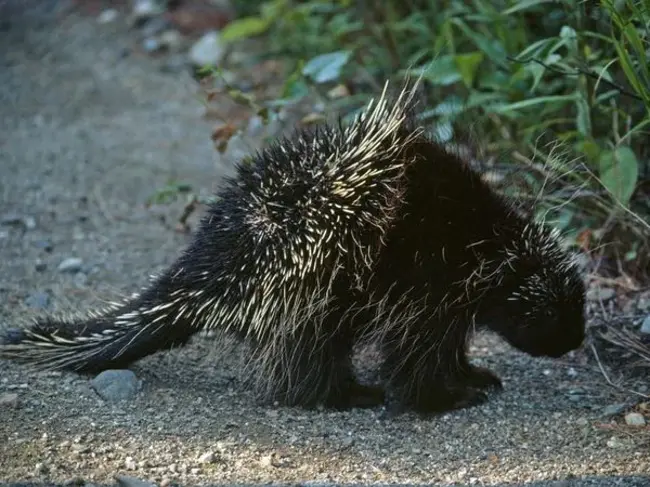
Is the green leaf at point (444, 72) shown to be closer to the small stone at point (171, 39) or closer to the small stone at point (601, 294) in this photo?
the small stone at point (601, 294)

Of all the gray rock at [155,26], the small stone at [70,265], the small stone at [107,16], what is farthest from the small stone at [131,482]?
the small stone at [107,16]

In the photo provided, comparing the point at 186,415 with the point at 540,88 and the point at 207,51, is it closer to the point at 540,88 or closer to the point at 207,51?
the point at 540,88

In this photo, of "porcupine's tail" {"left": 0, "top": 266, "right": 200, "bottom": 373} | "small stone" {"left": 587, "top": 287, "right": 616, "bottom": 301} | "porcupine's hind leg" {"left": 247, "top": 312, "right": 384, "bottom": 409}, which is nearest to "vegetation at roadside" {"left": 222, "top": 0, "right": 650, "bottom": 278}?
"small stone" {"left": 587, "top": 287, "right": 616, "bottom": 301}

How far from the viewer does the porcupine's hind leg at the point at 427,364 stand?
3.97 metres

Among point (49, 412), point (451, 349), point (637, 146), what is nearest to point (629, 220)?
point (637, 146)

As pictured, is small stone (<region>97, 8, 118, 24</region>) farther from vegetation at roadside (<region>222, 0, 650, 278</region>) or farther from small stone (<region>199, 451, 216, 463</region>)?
small stone (<region>199, 451, 216, 463</region>)

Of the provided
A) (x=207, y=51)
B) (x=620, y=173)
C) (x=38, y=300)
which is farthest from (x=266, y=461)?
(x=207, y=51)

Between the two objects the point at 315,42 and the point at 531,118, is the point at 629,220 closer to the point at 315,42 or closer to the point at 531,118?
the point at 531,118

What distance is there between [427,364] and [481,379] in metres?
0.37

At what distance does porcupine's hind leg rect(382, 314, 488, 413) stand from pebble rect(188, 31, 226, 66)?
5.11m

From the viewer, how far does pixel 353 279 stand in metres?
3.85

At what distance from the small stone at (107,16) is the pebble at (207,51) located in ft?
4.27

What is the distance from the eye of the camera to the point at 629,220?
191 inches

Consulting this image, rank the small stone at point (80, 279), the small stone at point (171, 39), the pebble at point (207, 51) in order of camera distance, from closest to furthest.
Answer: the small stone at point (80, 279)
the pebble at point (207, 51)
the small stone at point (171, 39)
